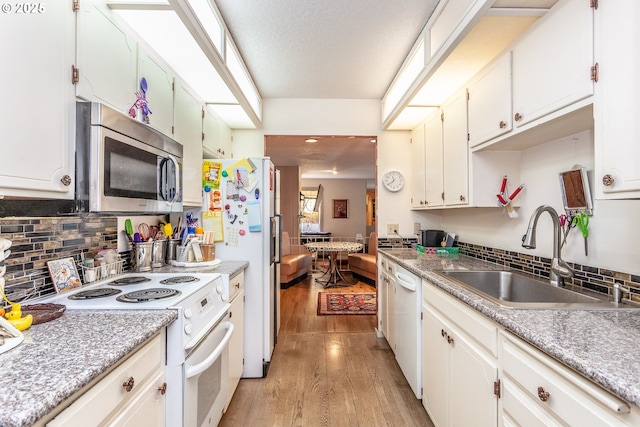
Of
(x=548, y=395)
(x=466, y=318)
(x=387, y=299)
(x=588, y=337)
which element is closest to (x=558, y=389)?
(x=548, y=395)

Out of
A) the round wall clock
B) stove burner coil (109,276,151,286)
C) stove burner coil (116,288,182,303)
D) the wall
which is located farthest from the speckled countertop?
the wall

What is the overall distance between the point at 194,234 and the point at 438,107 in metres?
2.17

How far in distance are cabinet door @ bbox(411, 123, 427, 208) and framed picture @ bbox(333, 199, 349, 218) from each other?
5.39 meters

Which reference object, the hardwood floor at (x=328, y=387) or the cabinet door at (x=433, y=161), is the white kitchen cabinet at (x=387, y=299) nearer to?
the hardwood floor at (x=328, y=387)

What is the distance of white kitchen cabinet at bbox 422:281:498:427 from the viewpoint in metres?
1.11

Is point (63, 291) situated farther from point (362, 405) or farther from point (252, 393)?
point (362, 405)

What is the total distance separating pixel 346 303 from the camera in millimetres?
4125

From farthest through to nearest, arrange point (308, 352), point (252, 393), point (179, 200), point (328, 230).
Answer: point (328, 230)
point (308, 352)
point (252, 393)
point (179, 200)

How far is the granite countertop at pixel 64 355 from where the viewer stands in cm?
58

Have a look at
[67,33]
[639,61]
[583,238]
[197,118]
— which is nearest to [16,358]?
[67,33]

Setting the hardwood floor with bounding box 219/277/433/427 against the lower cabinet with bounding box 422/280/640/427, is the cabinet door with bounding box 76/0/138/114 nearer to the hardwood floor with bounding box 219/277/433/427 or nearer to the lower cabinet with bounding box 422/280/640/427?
the lower cabinet with bounding box 422/280/640/427

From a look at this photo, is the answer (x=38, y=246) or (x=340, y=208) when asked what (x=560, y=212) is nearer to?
(x=38, y=246)

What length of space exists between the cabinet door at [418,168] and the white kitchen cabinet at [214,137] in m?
1.84

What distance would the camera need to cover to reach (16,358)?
2.42ft
